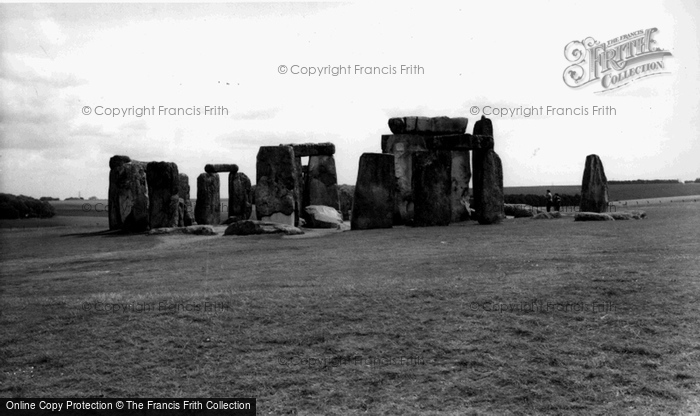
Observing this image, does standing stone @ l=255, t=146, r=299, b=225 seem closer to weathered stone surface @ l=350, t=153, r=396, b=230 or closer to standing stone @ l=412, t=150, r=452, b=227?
weathered stone surface @ l=350, t=153, r=396, b=230

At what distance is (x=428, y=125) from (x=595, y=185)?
21.9 ft

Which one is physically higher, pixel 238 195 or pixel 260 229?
pixel 238 195

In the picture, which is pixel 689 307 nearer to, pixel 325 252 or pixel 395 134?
pixel 325 252

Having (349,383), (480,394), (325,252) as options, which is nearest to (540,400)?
(480,394)

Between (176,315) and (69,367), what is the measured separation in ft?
6.28

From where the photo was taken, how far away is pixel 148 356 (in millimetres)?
9820

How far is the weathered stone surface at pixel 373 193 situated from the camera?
22750mm

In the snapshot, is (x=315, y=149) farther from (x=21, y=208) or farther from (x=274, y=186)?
(x=21, y=208)

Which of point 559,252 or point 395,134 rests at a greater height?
point 395,134

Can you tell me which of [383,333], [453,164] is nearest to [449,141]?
[453,164]

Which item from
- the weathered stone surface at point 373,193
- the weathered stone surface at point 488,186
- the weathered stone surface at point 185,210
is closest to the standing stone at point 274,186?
the weathered stone surface at point 373,193

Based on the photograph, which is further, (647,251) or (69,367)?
(647,251)

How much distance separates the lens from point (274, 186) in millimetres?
24625

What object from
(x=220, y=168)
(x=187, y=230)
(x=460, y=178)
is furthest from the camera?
(x=220, y=168)
